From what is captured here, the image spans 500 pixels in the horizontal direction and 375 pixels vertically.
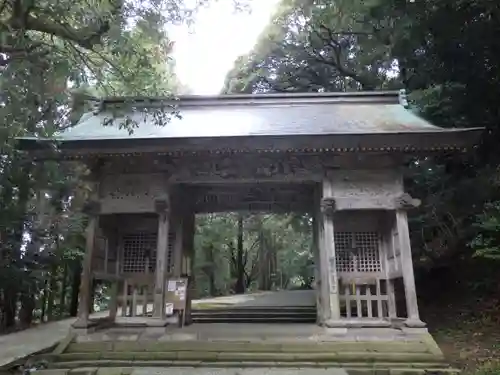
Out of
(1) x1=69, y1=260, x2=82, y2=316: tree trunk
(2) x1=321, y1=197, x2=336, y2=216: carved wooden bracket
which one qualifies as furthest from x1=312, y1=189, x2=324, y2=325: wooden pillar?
(1) x1=69, y1=260, x2=82, y2=316: tree trunk

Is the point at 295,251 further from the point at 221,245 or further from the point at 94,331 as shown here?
the point at 94,331

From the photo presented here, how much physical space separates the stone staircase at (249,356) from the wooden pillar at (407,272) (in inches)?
19.3

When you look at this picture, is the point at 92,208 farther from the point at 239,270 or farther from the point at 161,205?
the point at 239,270

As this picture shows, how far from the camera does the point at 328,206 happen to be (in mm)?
8383

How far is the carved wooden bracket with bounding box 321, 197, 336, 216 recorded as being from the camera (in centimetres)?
839

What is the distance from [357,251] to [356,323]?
5.89 feet

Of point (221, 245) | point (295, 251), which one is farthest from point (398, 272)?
point (295, 251)

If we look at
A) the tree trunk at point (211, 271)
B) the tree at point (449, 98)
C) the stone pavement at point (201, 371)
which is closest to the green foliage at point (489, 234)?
the tree at point (449, 98)

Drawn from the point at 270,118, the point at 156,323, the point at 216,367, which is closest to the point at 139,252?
the point at 156,323

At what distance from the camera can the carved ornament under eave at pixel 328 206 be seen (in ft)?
27.5

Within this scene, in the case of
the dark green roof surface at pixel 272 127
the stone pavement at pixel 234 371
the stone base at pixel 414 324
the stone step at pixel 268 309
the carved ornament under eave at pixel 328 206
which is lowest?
the stone pavement at pixel 234 371

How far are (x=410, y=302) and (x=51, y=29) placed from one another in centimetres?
746

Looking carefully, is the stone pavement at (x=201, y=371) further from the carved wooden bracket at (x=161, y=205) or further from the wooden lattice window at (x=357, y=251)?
the carved wooden bracket at (x=161, y=205)

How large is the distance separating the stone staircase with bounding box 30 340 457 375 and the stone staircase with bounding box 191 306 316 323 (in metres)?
3.46
